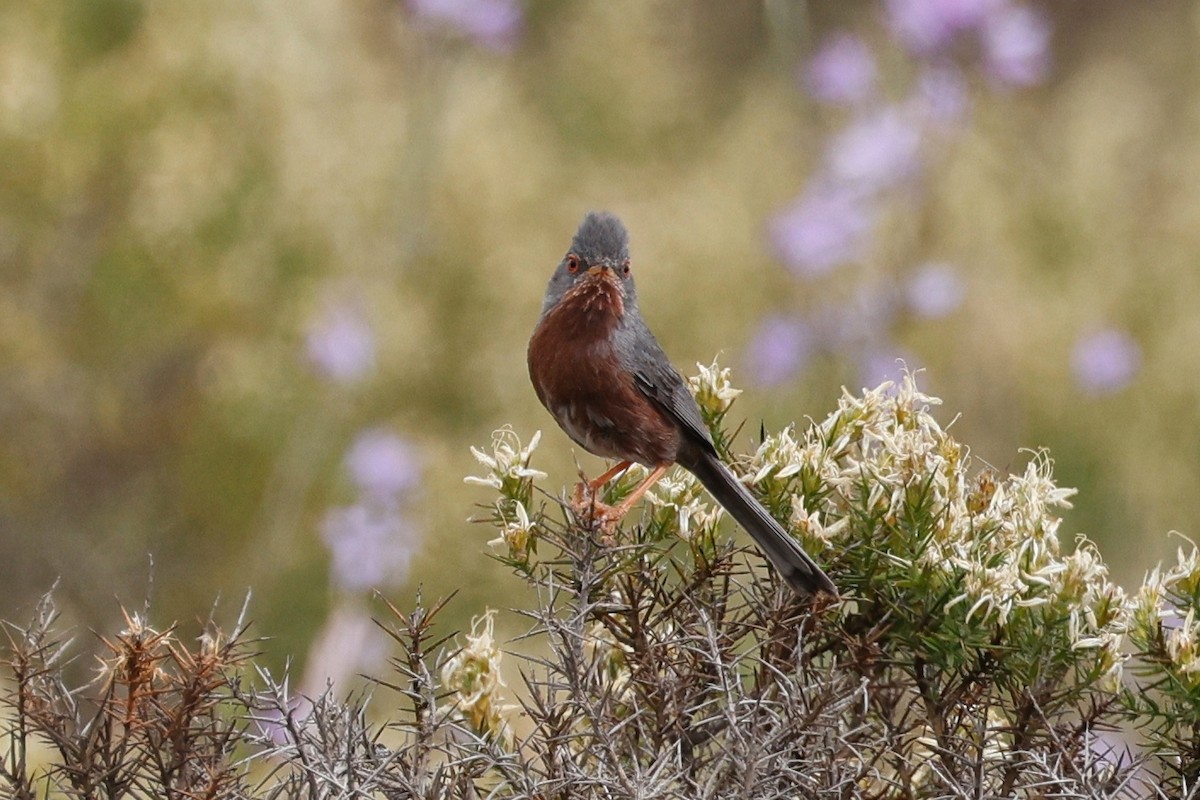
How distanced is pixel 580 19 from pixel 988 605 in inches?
335

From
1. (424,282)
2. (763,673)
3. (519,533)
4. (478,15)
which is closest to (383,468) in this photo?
(424,282)

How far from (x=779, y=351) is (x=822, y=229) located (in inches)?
31.5

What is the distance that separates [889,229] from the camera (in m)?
7.89

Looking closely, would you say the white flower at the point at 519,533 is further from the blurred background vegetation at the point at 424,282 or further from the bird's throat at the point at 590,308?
the blurred background vegetation at the point at 424,282

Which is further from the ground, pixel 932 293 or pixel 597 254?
pixel 932 293

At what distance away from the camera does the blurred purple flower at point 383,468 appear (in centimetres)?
578

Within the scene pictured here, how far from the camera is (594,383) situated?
3.31 meters

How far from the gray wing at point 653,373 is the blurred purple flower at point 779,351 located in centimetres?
329

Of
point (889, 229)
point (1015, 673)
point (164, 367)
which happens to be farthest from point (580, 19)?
point (1015, 673)

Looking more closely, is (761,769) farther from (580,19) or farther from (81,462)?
(580,19)

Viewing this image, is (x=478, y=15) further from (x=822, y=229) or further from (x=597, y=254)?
Result: (x=597, y=254)

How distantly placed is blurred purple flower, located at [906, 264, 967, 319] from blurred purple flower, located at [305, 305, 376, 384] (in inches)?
99.0

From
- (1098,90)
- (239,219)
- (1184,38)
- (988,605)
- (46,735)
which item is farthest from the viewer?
(1184,38)

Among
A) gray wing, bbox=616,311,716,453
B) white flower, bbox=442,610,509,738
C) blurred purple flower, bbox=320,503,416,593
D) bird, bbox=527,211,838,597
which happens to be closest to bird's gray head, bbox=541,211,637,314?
bird, bbox=527,211,838,597
